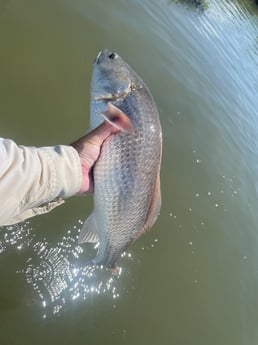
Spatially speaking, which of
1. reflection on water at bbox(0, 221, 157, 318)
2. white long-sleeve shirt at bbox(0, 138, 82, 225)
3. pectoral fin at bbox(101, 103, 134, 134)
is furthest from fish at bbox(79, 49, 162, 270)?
reflection on water at bbox(0, 221, 157, 318)

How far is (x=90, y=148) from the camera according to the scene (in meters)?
2.81

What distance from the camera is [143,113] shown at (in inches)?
113

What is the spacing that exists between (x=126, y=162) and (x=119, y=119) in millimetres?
260

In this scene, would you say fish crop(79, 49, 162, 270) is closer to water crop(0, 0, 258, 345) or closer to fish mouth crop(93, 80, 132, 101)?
fish mouth crop(93, 80, 132, 101)

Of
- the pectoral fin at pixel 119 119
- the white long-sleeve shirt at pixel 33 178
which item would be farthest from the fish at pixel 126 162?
the white long-sleeve shirt at pixel 33 178

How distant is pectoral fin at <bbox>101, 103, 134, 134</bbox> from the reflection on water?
174cm

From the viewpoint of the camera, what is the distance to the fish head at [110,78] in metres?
2.95

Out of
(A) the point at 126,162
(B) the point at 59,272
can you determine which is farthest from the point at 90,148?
(B) the point at 59,272

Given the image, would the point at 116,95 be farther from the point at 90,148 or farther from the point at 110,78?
the point at 90,148

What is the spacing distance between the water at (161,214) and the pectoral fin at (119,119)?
174 centimetres

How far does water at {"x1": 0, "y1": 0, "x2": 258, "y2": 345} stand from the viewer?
13.2ft

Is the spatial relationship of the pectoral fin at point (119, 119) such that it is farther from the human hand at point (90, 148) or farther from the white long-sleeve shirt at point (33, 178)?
the white long-sleeve shirt at point (33, 178)

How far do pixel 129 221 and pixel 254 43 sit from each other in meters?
9.97

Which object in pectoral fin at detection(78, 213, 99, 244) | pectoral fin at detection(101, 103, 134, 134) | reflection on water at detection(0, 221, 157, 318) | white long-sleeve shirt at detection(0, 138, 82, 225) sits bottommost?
reflection on water at detection(0, 221, 157, 318)
